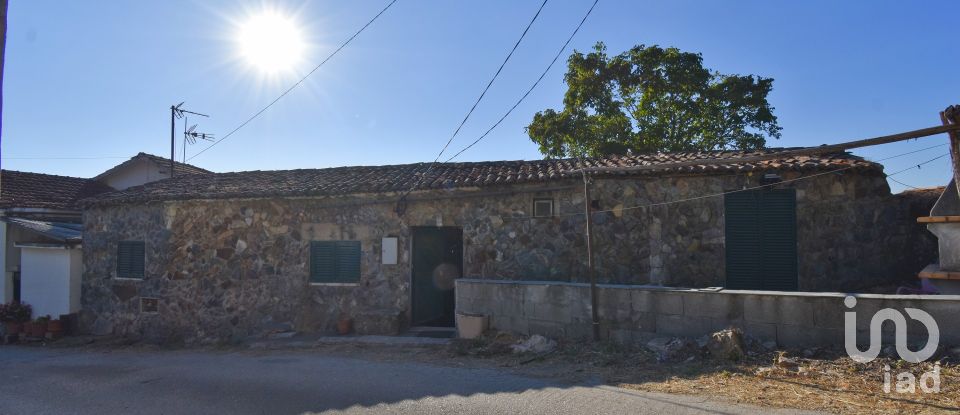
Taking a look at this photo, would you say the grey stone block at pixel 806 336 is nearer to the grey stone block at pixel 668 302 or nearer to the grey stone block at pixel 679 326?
the grey stone block at pixel 679 326

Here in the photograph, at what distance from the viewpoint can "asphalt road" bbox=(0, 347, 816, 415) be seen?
5844 mm

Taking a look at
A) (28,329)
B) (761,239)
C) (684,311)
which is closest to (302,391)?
(684,311)

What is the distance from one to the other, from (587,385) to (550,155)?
15.3 m

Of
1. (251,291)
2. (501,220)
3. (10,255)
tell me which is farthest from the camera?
(10,255)

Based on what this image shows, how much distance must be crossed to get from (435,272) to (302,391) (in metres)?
5.92

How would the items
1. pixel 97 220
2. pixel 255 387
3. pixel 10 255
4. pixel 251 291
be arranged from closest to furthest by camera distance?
1. pixel 255 387
2. pixel 251 291
3. pixel 97 220
4. pixel 10 255

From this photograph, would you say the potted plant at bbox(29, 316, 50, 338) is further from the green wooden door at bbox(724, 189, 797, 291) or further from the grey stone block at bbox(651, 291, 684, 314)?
the green wooden door at bbox(724, 189, 797, 291)

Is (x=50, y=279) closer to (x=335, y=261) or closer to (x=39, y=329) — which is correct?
(x=39, y=329)

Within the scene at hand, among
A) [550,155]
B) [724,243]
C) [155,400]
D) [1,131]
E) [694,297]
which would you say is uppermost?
[550,155]

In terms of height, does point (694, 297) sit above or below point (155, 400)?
above

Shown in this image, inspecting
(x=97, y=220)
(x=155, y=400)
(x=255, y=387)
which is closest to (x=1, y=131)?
(x=155, y=400)

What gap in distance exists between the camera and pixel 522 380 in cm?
703

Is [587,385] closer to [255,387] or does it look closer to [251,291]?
[255,387]

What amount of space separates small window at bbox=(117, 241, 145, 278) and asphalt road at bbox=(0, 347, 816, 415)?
4093 mm
